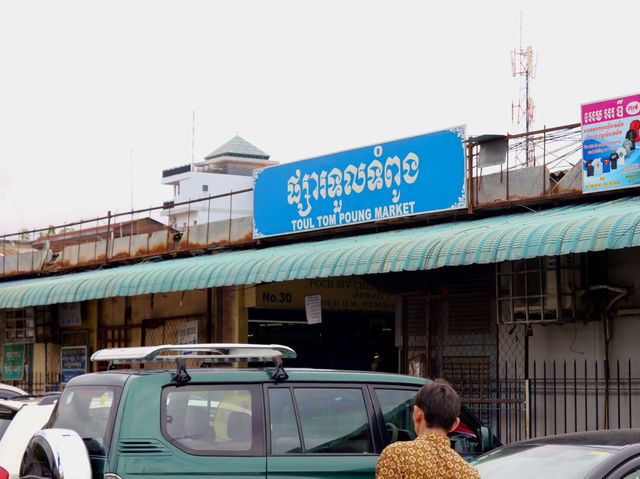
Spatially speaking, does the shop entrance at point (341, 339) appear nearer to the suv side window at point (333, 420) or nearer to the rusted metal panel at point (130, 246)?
the rusted metal panel at point (130, 246)

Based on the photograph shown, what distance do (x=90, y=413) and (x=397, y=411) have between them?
2.15 metres

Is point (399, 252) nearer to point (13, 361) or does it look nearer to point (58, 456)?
point (58, 456)

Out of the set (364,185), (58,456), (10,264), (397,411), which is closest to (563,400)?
(364,185)

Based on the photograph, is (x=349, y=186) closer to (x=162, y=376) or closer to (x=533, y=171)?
(x=533, y=171)

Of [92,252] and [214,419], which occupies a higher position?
[92,252]

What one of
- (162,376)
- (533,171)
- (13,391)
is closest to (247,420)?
(162,376)

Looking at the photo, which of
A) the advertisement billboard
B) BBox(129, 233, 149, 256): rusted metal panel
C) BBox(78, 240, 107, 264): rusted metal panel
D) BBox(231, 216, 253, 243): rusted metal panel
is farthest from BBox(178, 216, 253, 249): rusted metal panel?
the advertisement billboard

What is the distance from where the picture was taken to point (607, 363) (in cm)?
1154

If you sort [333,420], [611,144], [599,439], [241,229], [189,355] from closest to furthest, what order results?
[599,439], [333,420], [189,355], [611,144], [241,229]

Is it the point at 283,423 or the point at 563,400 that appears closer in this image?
the point at 283,423

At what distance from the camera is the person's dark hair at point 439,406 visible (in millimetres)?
4398

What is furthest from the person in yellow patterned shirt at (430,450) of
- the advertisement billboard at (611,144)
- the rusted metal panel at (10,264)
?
the rusted metal panel at (10,264)

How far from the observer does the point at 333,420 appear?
6.65m

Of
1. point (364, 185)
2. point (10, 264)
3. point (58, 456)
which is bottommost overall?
point (58, 456)
